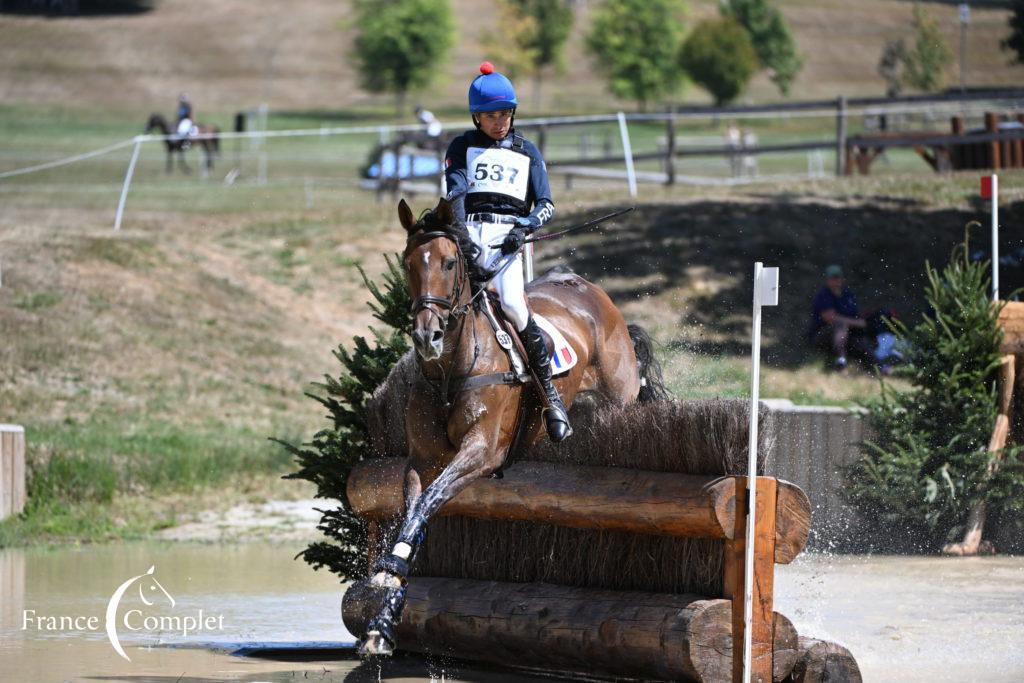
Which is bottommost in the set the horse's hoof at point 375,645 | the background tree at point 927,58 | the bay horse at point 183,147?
the horse's hoof at point 375,645

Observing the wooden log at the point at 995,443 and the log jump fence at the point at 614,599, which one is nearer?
the log jump fence at the point at 614,599

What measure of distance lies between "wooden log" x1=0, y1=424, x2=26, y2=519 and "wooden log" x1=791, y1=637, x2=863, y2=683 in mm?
8446

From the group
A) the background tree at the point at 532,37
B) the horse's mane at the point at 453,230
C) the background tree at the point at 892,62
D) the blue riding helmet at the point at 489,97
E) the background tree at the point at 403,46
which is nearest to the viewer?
the horse's mane at the point at 453,230

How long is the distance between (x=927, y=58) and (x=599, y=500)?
6108 cm

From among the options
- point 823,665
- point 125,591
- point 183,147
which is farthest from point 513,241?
point 183,147

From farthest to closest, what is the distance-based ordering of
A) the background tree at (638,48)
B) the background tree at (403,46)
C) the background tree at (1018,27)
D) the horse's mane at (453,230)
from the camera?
1. the background tree at (638,48)
2. the background tree at (403,46)
3. the background tree at (1018,27)
4. the horse's mane at (453,230)

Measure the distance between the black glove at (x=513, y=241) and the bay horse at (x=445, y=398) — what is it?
24cm

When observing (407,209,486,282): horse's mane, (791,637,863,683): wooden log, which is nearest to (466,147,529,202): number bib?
(407,209,486,282): horse's mane

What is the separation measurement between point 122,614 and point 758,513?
188 inches

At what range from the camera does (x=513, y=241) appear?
7875 mm

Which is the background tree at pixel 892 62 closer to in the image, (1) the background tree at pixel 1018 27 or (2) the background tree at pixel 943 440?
(1) the background tree at pixel 1018 27

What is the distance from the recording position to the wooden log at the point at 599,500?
7305 mm

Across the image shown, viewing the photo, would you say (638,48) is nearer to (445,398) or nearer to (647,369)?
(647,369)


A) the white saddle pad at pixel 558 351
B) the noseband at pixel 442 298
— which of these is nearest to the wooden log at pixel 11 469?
the white saddle pad at pixel 558 351
